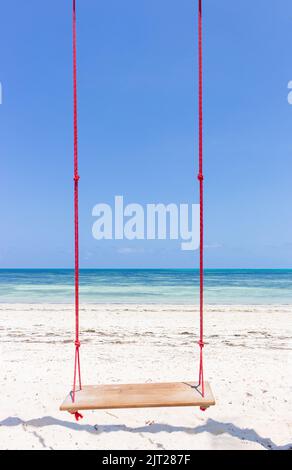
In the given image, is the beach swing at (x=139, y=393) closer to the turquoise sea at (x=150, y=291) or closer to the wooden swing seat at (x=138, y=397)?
the wooden swing seat at (x=138, y=397)

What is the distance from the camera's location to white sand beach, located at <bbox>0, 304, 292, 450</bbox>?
117 inches

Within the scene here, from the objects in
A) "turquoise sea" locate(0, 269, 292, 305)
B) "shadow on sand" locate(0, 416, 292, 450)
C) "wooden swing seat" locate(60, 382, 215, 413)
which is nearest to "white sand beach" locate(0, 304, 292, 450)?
"shadow on sand" locate(0, 416, 292, 450)

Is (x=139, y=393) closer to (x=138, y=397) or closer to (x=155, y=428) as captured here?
(x=138, y=397)

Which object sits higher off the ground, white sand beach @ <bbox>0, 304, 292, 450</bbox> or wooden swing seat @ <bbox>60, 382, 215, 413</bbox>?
wooden swing seat @ <bbox>60, 382, 215, 413</bbox>

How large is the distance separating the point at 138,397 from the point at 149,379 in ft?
6.70

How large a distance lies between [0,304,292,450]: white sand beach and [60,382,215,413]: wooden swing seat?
360mm

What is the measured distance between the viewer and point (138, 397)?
9.20 feet

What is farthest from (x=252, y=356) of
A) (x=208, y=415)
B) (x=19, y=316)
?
(x=19, y=316)

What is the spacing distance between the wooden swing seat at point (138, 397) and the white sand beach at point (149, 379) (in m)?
0.36

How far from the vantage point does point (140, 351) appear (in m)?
6.38

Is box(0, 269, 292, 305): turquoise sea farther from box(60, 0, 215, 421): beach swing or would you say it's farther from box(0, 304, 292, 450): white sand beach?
box(60, 0, 215, 421): beach swing

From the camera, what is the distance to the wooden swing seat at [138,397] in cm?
266
